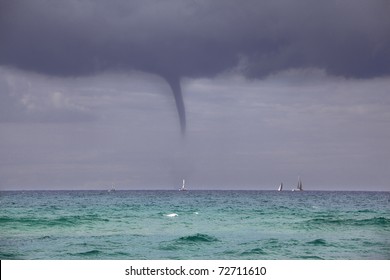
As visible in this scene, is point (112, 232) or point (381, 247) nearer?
point (381, 247)

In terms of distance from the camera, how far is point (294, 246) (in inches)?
924

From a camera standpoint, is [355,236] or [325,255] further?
[355,236]

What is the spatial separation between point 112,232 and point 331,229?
10.2 m

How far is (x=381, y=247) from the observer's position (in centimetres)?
2317
